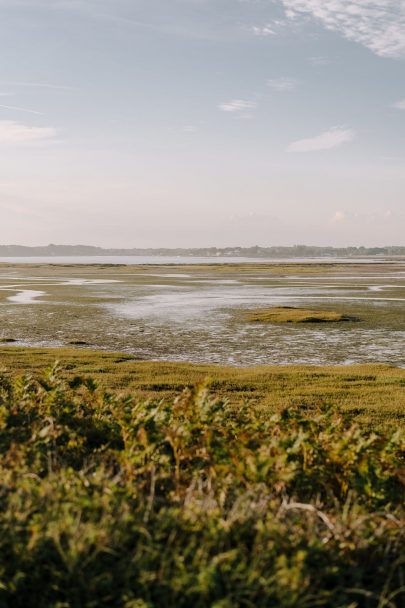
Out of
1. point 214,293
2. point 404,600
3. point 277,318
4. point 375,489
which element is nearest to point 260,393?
point 375,489

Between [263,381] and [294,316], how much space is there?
21.8 m

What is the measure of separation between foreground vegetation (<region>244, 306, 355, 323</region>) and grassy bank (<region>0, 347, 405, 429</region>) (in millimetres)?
16612

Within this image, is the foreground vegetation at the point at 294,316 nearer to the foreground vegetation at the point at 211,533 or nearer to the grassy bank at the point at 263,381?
the grassy bank at the point at 263,381

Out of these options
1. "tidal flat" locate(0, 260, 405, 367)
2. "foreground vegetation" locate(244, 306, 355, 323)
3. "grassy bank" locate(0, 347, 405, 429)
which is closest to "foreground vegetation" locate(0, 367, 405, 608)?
"grassy bank" locate(0, 347, 405, 429)

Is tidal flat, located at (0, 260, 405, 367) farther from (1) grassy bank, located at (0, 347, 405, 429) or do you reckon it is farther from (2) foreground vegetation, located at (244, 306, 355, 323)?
(1) grassy bank, located at (0, 347, 405, 429)

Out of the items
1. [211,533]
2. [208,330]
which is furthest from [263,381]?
[211,533]

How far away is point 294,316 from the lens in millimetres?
42219

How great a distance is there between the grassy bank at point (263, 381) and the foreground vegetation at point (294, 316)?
1661 centimetres

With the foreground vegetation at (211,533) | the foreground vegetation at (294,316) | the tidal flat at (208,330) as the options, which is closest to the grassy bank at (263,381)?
the tidal flat at (208,330)

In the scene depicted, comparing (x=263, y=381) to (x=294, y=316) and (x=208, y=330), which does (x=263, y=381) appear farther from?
(x=294, y=316)

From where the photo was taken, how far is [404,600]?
5.11 meters

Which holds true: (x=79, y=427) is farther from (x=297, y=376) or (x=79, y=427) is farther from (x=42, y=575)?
(x=297, y=376)

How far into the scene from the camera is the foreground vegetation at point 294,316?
1612 inches

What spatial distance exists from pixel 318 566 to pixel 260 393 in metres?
14.2
